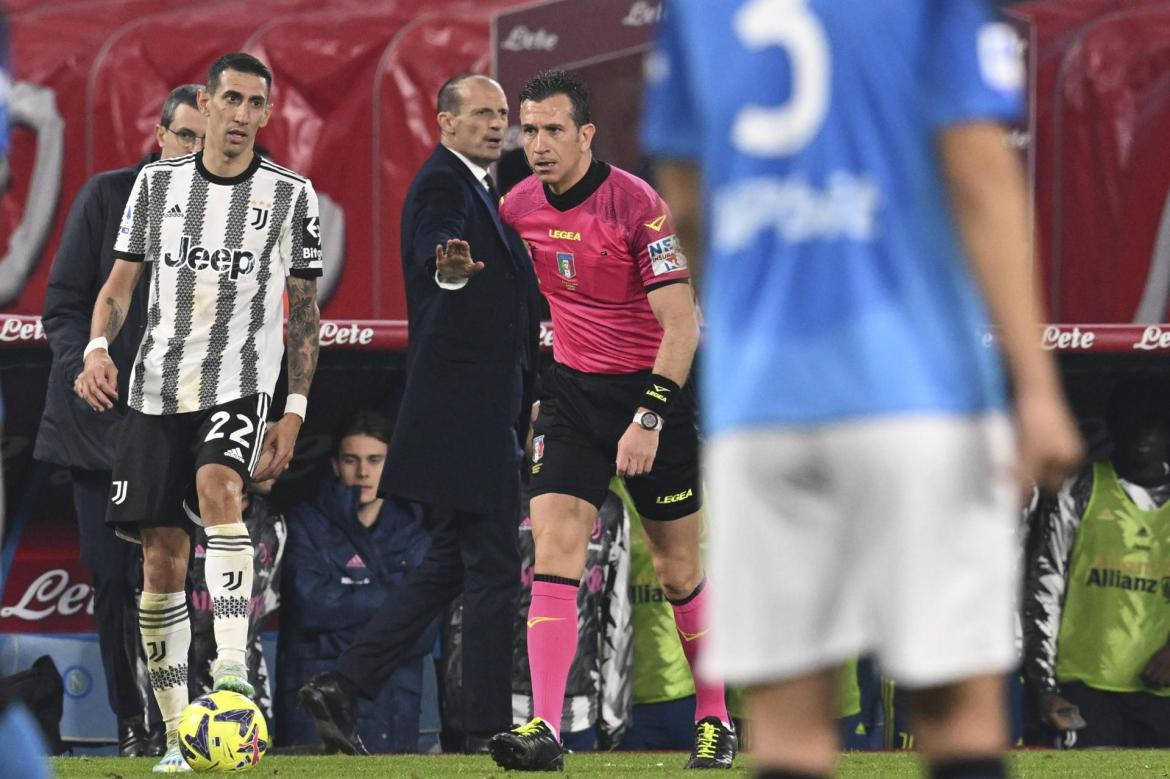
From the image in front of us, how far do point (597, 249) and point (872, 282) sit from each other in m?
3.78

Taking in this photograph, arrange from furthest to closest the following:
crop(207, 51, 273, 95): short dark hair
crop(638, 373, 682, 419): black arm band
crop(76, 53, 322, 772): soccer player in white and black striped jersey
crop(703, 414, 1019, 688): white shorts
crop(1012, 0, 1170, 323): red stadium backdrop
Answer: crop(1012, 0, 1170, 323): red stadium backdrop → crop(207, 51, 273, 95): short dark hair → crop(76, 53, 322, 772): soccer player in white and black striped jersey → crop(638, 373, 682, 419): black arm band → crop(703, 414, 1019, 688): white shorts

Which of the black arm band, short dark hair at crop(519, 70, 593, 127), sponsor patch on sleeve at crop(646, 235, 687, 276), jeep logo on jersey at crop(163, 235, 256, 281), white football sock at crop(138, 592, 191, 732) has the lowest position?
white football sock at crop(138, 592, 191, 732)

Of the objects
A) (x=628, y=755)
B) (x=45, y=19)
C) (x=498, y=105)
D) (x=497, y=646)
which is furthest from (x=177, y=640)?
(x=45, y=19)

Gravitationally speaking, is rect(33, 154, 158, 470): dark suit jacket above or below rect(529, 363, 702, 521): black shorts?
above

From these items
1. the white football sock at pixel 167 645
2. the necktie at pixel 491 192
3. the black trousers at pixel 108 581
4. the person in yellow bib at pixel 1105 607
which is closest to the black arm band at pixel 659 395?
the necktie at pixel 491 192

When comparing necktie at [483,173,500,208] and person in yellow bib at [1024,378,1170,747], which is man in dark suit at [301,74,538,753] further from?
person in yellow bib at [1024,378,1170,747]

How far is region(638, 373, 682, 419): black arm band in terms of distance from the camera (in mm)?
6047

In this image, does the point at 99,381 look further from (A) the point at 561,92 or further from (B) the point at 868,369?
(B) the point at 868,369

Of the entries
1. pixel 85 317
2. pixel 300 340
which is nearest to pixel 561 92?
pixel 300 340

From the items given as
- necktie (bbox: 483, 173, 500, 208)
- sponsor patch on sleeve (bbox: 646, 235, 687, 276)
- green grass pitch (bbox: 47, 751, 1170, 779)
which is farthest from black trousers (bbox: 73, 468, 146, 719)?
sponsor patch on sleeve (bbox: 646, 235, 687, 276)

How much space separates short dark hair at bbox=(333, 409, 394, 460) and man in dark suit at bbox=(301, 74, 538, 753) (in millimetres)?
1034

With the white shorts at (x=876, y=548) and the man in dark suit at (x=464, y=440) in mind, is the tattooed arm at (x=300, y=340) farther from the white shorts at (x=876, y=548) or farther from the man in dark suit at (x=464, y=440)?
the white shorts at (x=876, y=548)

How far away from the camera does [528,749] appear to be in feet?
19.5

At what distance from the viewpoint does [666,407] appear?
6.06 metres
